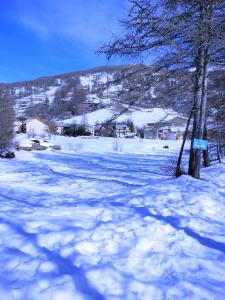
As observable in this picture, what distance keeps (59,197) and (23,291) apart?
4925mm

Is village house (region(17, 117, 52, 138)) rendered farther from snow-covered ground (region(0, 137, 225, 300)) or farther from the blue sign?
snow-covered ground (region(0, 137, 225, 300))

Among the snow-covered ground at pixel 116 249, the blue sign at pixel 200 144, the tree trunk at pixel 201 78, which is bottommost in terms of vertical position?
the snow-covered ground at pixel 116 249

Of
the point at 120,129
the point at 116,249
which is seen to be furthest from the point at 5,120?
the point at 116,249

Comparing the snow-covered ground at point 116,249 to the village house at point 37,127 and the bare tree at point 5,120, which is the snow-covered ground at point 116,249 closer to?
the bare tree at point 5,120

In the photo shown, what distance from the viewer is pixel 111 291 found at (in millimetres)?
3396

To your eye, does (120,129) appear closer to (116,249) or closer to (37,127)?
(116,249)

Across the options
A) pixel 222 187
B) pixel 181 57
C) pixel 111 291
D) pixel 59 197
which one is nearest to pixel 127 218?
pixel 111 291

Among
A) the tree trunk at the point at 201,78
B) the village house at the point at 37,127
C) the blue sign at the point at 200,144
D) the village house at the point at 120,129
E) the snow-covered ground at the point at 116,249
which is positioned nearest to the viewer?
the snow-covered ground at the point at 116,249

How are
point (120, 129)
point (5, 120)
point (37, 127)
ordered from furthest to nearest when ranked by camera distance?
point (37, 127) → point (120, 129) → point (5, 120)

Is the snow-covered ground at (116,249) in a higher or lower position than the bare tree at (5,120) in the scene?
lower

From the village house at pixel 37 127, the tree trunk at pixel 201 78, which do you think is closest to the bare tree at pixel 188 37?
the tree trunk at pixel 201 78

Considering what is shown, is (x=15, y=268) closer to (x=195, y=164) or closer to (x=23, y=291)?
(x=23, y=291)

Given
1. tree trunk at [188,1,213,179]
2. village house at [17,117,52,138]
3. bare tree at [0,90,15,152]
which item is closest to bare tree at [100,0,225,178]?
tree trunk at [188,1,213,179]

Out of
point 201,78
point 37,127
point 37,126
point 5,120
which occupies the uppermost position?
point 201,78
